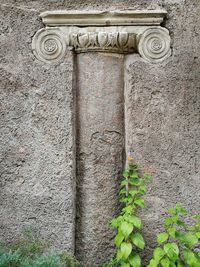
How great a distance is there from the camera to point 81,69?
2.84 meters

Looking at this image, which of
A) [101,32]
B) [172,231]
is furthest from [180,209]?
[101,32]

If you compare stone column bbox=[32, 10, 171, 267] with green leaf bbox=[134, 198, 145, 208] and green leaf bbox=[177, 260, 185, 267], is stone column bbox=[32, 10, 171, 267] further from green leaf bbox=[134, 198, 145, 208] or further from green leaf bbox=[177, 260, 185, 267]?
green leaf bbox=[177, 260, 185, 267]

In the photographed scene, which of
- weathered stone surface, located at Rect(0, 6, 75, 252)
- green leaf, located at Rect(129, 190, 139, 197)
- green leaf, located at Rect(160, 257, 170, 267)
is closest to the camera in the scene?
green leaf, located at Rect(160, 257, 170, 267)

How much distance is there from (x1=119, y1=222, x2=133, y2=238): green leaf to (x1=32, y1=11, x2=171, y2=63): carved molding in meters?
1.11

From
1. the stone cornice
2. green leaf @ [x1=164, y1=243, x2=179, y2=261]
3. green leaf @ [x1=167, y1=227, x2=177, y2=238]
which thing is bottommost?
green leaf @ [x1=164, y1=243, x2=179, y2=261]

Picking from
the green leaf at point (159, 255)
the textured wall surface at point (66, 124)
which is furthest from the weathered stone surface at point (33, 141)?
the green leaf at point (159, 255)

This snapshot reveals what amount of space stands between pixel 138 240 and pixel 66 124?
0.88m

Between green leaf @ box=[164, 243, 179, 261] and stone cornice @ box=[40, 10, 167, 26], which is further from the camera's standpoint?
stone cornice @ box=[40, 10, 167, 26]

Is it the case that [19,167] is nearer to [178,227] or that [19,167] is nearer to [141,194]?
[141,194]

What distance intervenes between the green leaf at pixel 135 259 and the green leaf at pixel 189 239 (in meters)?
0.29

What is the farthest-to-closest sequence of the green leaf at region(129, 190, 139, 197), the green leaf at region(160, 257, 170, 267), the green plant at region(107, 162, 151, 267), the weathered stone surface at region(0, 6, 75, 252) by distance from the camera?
the weathered stone surface at region(0, 6, 75, 252) → the green leaf at region(129, 190, 139, 197) → the green plant at region(107, 162, 151, 267) → the green leaf at region(160, 257, 170, 267)

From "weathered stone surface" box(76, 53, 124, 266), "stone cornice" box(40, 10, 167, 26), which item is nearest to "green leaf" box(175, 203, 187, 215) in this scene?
"weathered stone surface" box(76, 53, 124, 266)

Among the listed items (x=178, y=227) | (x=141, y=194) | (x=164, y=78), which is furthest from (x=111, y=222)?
(x=164, y=78)

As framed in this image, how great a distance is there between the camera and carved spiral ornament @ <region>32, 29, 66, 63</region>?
9.13ft
